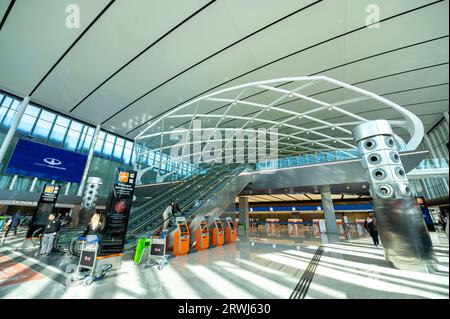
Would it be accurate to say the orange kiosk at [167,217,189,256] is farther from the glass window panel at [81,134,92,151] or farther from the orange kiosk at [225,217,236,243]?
the glass window panel at [81,134,92,151]

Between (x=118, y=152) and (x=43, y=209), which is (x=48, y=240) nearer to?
(x=43, y=209)

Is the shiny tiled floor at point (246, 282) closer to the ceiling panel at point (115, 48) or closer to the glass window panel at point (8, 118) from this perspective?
the ceiling panel at point (115, 48)

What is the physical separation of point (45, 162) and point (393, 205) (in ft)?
76.0

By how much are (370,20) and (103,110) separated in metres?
19.0

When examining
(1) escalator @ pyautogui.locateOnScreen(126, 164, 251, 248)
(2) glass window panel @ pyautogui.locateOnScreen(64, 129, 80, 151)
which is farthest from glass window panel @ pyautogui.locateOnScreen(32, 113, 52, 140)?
(1) escalator @ pyautogui.locateOnScreen(126, 164, 251, 248)

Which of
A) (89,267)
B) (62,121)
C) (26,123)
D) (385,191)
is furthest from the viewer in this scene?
(62,121)

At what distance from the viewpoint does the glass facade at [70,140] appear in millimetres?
15516

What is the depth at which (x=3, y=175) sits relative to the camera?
1466 centimetres

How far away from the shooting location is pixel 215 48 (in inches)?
394

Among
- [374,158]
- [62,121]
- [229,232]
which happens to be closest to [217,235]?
[229,232]

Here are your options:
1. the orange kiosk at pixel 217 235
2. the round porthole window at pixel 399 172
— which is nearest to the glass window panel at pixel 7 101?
the orange kiosk at pixel 217 235

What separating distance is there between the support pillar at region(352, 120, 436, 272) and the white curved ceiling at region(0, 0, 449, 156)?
168 inches

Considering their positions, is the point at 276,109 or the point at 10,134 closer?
the point at 10,134
